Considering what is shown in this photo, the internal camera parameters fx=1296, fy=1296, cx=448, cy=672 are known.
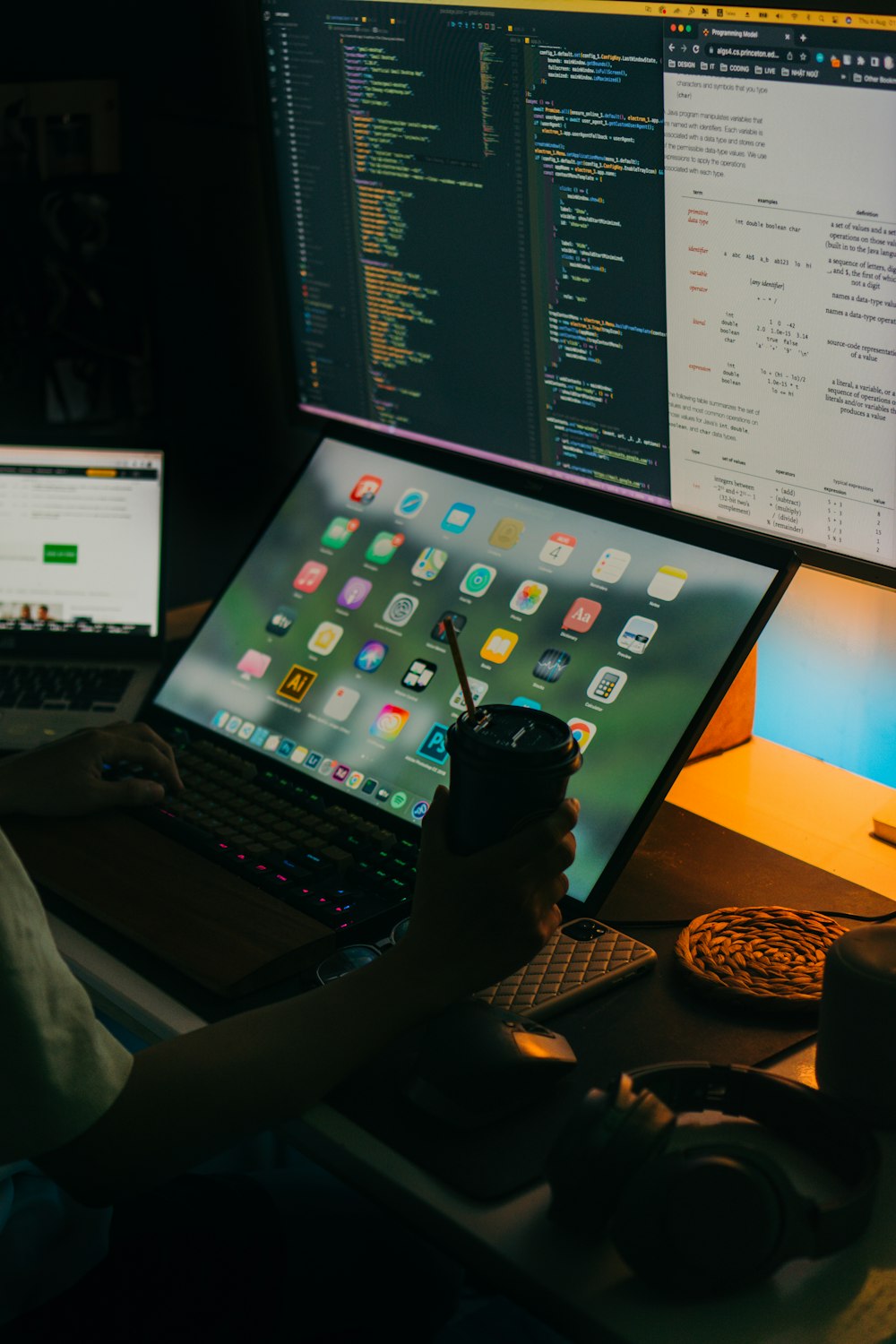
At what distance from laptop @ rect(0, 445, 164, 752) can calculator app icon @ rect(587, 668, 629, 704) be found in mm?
621

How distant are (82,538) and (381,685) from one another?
0.50 m

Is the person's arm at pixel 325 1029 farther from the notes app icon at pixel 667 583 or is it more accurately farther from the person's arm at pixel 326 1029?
the notes app icon at pixel 667 583

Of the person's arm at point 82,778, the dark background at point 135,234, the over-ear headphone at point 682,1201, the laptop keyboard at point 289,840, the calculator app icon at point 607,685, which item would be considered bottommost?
the laptop keyboard at point 289,840

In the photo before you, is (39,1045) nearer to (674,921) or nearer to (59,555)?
(674,921)

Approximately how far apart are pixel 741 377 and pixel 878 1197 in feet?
2.09

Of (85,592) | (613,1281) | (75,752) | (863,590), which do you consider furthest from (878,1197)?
(85,592)

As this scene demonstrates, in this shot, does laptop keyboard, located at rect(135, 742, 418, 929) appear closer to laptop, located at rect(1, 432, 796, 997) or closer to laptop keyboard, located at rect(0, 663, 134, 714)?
laptop, located at rect(1, 432, 796, 997)

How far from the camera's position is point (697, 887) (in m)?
1.06

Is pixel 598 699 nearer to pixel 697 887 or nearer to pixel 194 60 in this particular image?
pixel 697 887

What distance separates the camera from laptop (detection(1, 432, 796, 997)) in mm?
993

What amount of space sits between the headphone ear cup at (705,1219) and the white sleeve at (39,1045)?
0.30m

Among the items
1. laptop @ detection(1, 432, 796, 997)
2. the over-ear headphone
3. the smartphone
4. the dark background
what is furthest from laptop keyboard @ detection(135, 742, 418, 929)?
the dark background

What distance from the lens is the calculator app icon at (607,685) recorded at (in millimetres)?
1060

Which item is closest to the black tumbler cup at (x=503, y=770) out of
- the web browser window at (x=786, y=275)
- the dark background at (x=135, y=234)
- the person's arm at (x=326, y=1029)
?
the person's arm at (x=326, y=1029)
